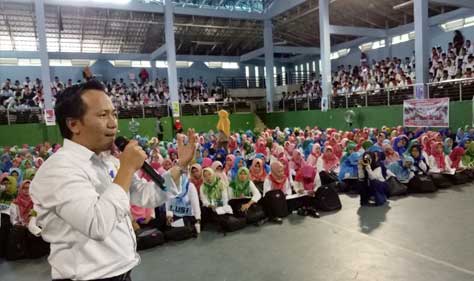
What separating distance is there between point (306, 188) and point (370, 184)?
0.95 m

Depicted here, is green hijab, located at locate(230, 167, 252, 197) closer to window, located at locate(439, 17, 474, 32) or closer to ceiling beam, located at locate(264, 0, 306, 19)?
ceiling beam, located at locate(264, 0, 306, 19)

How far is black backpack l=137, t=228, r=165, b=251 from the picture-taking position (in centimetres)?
392

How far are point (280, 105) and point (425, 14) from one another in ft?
27.4

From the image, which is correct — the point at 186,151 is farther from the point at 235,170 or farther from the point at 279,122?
the point at 279,122

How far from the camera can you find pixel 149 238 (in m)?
4.00

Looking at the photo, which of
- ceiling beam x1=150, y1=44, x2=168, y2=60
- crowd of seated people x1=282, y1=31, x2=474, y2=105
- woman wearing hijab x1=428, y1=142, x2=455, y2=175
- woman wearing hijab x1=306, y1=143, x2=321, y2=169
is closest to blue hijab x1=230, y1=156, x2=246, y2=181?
woman wearing hijab x1=306, y1=143, x2=321, y2=169

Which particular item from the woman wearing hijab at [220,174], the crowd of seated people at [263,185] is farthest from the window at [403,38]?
the woman wearing hijab at [220,174]

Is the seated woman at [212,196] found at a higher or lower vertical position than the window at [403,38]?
lower

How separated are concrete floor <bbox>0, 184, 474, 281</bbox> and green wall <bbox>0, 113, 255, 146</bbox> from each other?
9883 millimetres

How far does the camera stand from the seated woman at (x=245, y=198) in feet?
15.0

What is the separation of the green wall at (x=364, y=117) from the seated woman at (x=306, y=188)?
21.4ft

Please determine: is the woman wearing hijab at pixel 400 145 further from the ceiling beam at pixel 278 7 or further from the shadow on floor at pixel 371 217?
the ceiling beam at pixel 278 7

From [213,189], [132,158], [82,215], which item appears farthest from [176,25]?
[82,215]

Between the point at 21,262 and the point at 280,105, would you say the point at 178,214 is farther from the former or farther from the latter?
the point at 280,105
